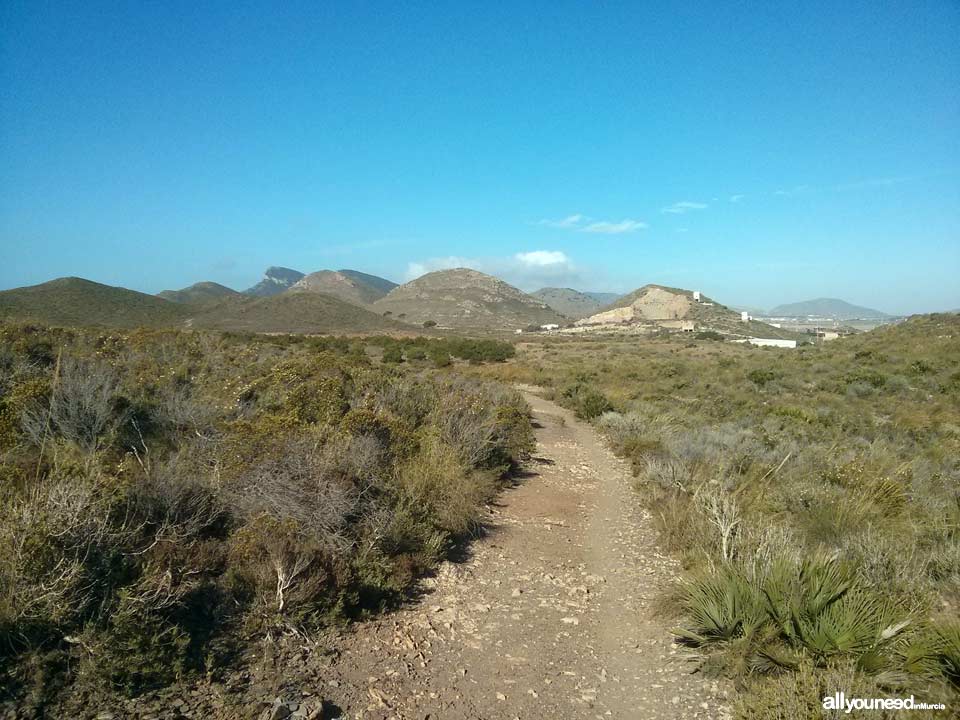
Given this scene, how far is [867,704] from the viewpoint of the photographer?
2979mm

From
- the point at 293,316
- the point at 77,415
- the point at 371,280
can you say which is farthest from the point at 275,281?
the point at 77,415

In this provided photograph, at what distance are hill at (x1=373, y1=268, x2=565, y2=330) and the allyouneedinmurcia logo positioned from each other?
283 feet

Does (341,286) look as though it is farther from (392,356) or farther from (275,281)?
(392,356)

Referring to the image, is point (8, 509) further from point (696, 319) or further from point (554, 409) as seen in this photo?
point (696, 319)

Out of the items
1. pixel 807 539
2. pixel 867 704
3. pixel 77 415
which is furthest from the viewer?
pixel 77 415

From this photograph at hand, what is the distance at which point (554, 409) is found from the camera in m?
19.5

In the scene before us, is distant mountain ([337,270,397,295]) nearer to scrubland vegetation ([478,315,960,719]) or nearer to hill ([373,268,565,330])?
hill ([373,268,565,330])

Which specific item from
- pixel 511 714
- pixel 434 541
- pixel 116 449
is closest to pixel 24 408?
pixel 116 449

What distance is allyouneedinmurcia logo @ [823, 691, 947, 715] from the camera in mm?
2959

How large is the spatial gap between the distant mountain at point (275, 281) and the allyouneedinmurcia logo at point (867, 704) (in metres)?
142

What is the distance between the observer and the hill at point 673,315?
86.1 metres

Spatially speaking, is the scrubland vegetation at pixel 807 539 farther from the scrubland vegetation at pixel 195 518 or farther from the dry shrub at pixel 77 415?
the dry shrub at pixel 77 415

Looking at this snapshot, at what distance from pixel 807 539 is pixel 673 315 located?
9899 centimetres

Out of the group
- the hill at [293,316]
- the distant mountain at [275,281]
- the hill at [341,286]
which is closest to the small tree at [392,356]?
the hill at [293,316]
